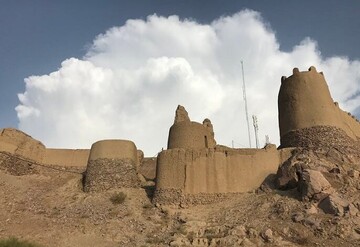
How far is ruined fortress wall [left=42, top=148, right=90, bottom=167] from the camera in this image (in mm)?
28453

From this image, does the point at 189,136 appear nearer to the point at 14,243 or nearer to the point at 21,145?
the point at 21,145

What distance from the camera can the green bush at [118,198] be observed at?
2273 centimetres

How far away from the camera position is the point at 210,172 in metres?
22.5

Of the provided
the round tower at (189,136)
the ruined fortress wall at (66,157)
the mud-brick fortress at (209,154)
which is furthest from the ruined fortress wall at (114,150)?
the ruined fortress wall at (66,157)

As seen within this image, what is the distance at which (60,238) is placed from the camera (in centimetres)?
1923

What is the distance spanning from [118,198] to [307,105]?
34.6 feet

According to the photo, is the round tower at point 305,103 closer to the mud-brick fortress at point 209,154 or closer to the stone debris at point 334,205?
the mud-brick fortress at point 209,154

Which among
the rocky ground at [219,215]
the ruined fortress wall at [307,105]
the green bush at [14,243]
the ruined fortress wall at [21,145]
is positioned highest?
the ruined fortress wall at [307,105]

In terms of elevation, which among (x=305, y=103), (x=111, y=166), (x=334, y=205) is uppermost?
(x=305, y=103)

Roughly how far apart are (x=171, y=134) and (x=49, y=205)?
7.29m

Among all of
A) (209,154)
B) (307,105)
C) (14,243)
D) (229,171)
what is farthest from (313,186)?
(14,243)

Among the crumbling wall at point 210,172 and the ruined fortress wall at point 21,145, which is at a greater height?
the ruined fortress wall at point 21,145

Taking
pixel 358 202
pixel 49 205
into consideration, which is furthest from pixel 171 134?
pixel 358 202

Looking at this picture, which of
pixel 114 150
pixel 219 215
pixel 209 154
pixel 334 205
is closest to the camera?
pixel 334 205
